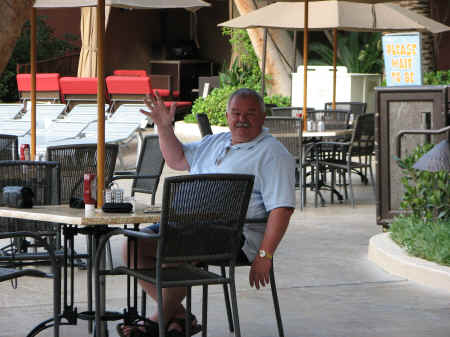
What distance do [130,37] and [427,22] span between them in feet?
54.2

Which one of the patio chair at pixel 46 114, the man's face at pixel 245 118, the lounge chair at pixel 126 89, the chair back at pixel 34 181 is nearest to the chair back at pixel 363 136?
the chair back at pixel 34 181

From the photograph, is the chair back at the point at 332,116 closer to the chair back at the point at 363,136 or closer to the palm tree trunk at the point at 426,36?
the chair back at the point at 363,136

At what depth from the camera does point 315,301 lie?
598cm

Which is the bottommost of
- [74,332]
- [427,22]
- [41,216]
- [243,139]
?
[74,332]

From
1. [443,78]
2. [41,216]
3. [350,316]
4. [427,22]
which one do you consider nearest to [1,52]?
[41,216]

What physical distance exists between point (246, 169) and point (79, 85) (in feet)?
50.5

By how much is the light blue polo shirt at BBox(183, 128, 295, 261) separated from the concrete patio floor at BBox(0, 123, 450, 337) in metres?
0.72

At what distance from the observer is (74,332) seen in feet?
17.0

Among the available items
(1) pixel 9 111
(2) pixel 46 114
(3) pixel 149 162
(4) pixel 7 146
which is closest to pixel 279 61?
(2) pixel 46 114

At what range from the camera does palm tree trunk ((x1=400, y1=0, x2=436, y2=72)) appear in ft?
55.1

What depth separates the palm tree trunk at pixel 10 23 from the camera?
2.57 metres

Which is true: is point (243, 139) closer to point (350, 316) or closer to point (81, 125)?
point (350, 316)

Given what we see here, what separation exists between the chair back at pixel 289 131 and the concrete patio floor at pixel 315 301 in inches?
90.0

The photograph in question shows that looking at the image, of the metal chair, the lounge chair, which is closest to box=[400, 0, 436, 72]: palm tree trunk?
the lounge chair
